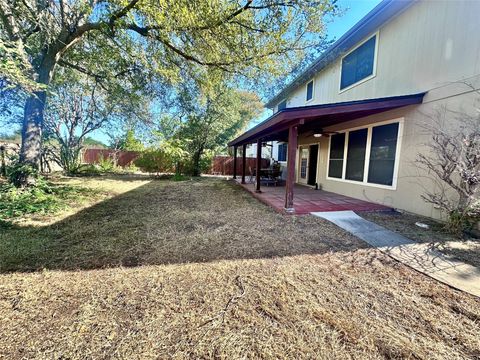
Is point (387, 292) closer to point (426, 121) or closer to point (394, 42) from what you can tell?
point (426, 121)

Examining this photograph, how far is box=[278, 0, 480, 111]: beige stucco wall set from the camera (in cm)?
390

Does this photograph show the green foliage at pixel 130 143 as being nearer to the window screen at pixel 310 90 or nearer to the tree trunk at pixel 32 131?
the tree trunk at pixel 32 131

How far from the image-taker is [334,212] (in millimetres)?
4980

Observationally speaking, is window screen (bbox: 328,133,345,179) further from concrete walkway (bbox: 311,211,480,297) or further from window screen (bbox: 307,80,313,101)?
concrete walkway (bbox: 311,211,480,297)

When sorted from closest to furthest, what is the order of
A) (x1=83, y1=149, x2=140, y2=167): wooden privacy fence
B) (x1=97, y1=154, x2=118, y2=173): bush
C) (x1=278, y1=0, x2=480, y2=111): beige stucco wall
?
(x1=278, y1=0, x2=480, y2=111): beige stucco wall
(x1=97, y1=154, x2=118, y2=173): bush
(x1=83, y1=149, x2=140, y2=167): wooden privacy fence

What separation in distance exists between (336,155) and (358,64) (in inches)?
→ 114

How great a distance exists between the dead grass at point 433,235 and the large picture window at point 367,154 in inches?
43.4

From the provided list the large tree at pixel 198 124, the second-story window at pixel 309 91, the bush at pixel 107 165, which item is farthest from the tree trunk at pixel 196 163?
the second-story window at pixel 309 91

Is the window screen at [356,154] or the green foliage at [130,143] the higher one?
the green foliage at [130,143]

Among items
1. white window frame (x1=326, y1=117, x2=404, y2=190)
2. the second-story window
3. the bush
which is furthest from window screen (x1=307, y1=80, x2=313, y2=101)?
the bush

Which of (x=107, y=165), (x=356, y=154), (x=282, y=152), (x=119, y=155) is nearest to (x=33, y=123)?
(x=107, y=165)

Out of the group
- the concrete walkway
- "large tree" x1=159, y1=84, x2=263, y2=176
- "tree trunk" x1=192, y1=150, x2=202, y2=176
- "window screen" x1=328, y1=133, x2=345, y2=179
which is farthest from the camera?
"tree trunk" x1=192, y1=150, x2=202, y2=176

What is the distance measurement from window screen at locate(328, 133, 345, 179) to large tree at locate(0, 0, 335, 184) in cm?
296

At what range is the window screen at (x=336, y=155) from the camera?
712cm
